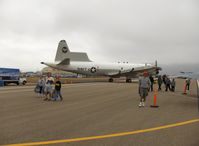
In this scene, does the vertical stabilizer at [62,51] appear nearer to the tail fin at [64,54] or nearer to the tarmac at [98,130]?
the tail fin at [64,54]

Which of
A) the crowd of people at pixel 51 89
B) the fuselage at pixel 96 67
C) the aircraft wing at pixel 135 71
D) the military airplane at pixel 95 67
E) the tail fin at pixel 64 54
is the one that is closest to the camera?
the crowd of people at pixel 51 89

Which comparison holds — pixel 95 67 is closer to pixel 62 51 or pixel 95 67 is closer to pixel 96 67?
pixel 96 67

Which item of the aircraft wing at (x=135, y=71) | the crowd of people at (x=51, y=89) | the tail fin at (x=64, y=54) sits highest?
the tail fin at (x=64, y=54)

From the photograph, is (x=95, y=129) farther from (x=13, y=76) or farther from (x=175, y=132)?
(x=13, y=76)

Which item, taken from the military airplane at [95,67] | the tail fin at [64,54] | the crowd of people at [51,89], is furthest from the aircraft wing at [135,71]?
the crowd of people at [51,89]

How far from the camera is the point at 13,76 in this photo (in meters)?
42.4

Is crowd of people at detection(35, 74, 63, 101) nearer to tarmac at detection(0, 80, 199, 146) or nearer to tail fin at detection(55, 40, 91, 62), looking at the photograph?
tarmac at detection(0, 80, 199, 146)

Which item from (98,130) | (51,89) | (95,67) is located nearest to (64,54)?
(95,67)

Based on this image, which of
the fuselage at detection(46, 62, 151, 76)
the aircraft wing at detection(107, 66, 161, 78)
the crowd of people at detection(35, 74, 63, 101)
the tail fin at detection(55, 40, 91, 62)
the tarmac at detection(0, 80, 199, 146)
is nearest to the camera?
the tarmac at detection(0, 80, 199, 146)

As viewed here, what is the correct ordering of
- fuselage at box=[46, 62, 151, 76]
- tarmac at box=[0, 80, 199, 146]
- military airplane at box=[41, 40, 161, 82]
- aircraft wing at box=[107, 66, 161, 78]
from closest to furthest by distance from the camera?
tarmac at box=[0, 80, 199, 146]
fuselage at box=[46, 62, 151, 76]
military airplane at box=[41, 40, 161, 82]
aircraft wing at box=[107, 66, 161, 78]

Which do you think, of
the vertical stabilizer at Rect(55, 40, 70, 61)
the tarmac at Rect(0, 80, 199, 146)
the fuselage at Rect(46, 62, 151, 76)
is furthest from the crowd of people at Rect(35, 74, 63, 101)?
the vertical stabilizer at Rect(55, 40, 70, 61)

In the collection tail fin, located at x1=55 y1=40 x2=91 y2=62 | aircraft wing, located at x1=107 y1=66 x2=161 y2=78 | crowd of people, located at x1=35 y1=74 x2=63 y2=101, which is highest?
tail fin, located at x1=55 y1=40 x2=91 y2=62

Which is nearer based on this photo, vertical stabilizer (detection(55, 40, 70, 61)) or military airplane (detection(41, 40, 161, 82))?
military airplane (detection(41, 40, 161, 82))

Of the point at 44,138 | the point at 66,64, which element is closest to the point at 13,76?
the point at 66,64
